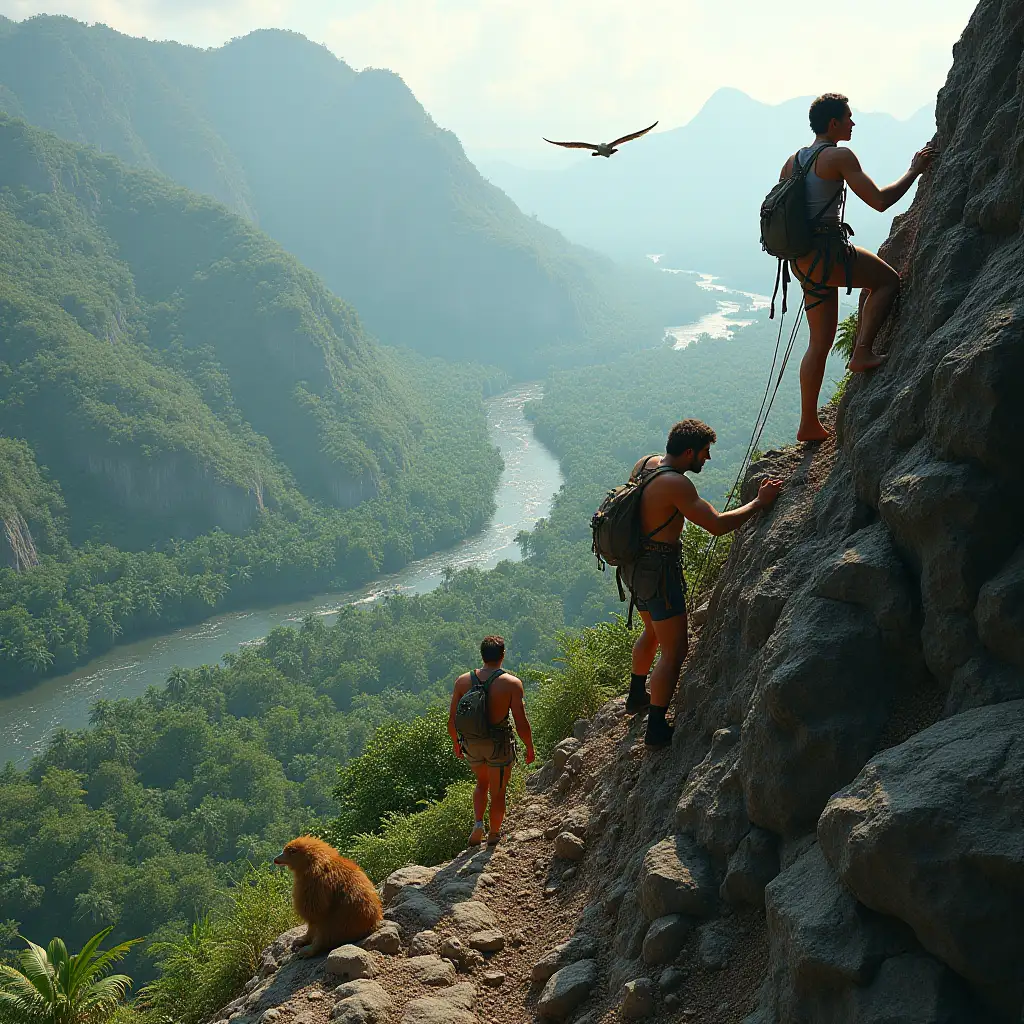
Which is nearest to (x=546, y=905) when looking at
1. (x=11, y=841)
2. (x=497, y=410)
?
(x=11, y=841)

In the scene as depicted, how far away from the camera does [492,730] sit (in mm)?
6879

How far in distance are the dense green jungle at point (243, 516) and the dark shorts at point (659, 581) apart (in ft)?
10.5

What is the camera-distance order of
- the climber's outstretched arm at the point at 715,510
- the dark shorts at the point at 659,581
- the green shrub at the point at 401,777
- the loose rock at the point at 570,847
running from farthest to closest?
the green shrub at the point at 401,777, the loose rock at the point at 570,847, the dark shorts at the point at 659,581, the climber's outstretched arm at the point at 715,510

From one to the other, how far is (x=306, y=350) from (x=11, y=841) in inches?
3463

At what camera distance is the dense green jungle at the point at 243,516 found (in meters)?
36.6

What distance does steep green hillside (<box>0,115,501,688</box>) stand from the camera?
261 feet

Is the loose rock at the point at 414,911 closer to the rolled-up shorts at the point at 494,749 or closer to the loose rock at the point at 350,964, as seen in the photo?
the loose rock at the point at 350,964

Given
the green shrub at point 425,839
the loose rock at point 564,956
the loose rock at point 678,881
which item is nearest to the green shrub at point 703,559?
the loose rock at point 678,881

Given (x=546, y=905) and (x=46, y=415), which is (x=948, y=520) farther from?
(x=46, y=415)

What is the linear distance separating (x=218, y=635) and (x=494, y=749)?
71.7 meters

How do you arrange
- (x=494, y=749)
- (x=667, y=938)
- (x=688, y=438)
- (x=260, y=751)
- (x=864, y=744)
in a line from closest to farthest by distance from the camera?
(x=864, y=744) → (x=667, y=938) → (x=688, y=438) → (x=494, y=749) → (x=260, y=751)

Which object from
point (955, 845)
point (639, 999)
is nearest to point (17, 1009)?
point (639, 999)

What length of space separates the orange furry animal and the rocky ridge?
0.21 metres

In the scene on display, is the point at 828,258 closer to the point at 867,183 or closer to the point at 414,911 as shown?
the point at 867,183
